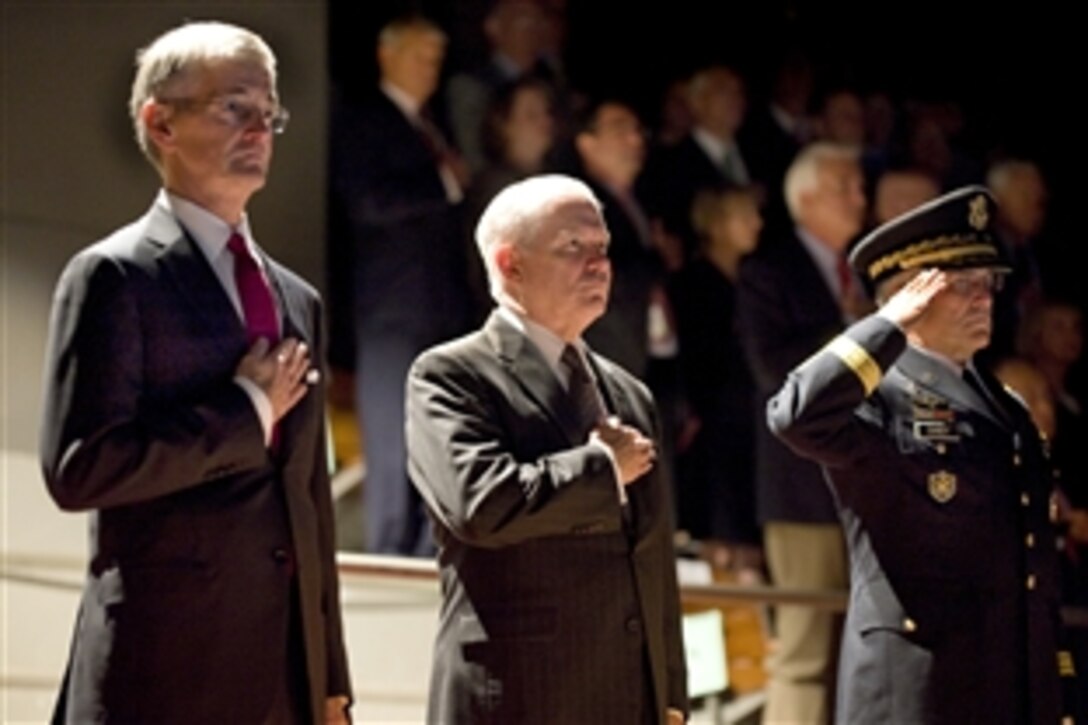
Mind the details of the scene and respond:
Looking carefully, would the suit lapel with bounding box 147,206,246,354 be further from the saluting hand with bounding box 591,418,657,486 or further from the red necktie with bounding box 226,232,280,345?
the saluting hand with bounding box 591,418,657,486

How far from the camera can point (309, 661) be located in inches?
106

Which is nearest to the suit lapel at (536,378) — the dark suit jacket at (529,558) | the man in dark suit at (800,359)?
the dark suit jacket at (529,558)

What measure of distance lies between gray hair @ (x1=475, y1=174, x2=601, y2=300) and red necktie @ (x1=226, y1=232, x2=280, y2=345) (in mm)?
466

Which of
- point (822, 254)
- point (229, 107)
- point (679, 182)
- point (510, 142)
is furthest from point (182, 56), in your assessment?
point (679, 182)

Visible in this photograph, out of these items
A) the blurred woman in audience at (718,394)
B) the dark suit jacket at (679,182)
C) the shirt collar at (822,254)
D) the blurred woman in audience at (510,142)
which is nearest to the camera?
the blurred woman in audience at (510,142)

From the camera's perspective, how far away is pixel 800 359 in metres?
5.33

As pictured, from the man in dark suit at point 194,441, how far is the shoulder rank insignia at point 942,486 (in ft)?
3.50

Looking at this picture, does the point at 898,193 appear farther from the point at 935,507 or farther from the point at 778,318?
the point at 935,507

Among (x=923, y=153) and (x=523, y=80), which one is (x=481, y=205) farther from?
(x=923, y=153)

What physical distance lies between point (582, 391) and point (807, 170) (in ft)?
8.85

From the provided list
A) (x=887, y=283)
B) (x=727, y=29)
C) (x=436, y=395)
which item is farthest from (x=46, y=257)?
(x=727, y=29)

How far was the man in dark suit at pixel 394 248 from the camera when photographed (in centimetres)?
516

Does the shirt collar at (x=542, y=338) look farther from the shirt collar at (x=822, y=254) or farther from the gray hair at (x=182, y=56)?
the shirt collar at (x=822, y=254)

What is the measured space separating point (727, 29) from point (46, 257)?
3173mm
